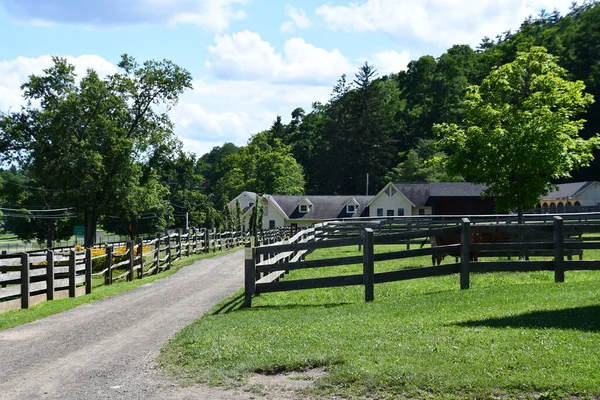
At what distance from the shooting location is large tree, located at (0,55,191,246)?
5378cm

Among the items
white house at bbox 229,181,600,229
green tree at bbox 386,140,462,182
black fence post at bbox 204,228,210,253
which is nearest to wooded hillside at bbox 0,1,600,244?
green tree at bbox 386,140,462,182

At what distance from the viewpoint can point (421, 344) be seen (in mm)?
8586

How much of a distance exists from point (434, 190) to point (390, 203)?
5.72 m

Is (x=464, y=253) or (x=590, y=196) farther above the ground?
(x=590, y=196)

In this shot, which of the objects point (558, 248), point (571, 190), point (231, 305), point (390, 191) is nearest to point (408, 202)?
point (390, 191)

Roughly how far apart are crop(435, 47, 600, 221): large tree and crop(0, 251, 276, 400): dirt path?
519 inches

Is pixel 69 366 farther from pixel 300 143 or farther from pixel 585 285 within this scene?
pixel 300 143

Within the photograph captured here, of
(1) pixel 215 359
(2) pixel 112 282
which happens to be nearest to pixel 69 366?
(1) pixel 215 359

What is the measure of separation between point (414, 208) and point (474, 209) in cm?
679

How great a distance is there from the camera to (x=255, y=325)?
11125 millimetres

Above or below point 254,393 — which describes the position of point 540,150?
above

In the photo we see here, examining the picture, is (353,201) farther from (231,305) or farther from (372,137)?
(231,305)

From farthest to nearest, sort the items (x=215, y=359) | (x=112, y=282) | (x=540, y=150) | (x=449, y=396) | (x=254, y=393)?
(x=540, y=150) < (x=112, y=282) < (x=215, y=359) < (x=254, y=393) < (x=449, y=396)

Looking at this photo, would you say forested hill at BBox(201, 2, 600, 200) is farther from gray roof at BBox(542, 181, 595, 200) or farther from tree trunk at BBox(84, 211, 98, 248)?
tree trunk at BBox(84, 211, 98, 248)
